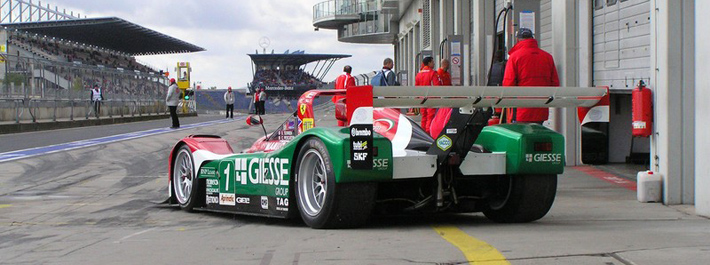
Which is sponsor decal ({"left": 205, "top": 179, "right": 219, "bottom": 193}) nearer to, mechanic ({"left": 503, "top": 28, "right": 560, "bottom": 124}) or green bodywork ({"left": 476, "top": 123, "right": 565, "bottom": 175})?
green bodywork ({"left": 476, "top": 123, "right": 565, "bottom": 175})

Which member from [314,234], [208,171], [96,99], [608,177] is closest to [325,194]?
[314,234]

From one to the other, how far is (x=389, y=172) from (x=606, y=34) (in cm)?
696

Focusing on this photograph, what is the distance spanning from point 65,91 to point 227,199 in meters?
26.5

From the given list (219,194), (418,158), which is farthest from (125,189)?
(418,158)

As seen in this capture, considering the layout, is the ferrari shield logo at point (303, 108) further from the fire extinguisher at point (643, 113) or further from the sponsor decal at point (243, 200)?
the fire extinguisher at point (643, 113)

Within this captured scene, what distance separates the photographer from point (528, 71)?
9508 millimetres

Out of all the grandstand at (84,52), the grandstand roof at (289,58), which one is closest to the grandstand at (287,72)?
the grandstand roof at (289,58)

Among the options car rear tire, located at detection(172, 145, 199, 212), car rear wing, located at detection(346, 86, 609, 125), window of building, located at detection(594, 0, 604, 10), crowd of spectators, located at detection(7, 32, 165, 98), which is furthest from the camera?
crowd of spectators, located at detection(7, 32, 165, 98)

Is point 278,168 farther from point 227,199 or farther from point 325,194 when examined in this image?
point 227,199

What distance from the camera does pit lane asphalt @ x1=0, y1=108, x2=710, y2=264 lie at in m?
5.46

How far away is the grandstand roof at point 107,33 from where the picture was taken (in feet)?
220

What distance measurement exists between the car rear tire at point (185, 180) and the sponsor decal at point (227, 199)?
528 mm

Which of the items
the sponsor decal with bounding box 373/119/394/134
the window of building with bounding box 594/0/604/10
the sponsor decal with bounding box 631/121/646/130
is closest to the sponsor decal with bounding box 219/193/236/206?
the sponsor decal with bounding box 373/119/394/134

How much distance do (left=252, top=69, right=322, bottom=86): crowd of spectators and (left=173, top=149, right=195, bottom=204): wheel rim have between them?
115913 mm
